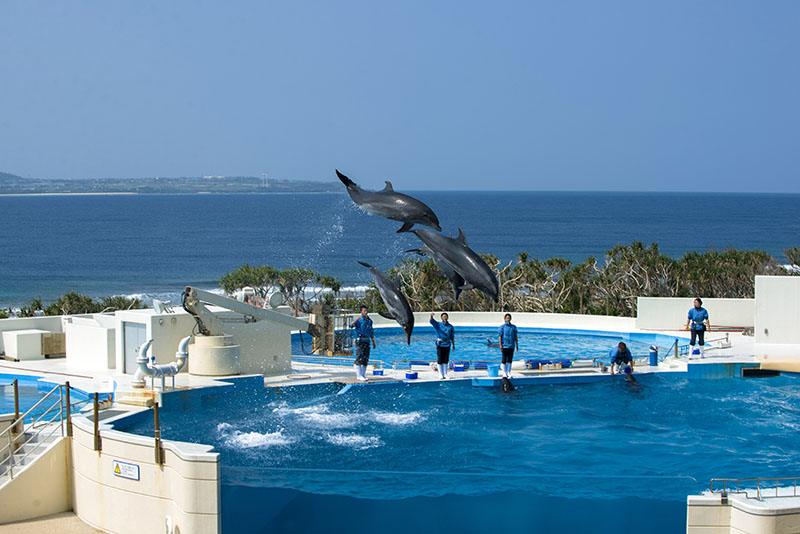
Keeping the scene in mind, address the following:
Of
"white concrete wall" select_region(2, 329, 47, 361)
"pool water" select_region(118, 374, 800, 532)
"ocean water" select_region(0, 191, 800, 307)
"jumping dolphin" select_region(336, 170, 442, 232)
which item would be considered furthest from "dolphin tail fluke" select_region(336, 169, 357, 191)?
"ocean water" select_region(0, 191, 800, 307)

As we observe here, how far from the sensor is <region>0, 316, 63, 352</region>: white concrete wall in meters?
18.0

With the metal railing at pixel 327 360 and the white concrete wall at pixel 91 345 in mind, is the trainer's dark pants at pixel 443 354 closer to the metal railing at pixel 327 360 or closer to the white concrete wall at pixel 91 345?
the metal railing at pixel 327 360

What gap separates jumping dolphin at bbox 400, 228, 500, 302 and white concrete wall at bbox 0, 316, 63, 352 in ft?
34.2

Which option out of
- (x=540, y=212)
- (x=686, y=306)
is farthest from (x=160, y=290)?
(x=540, y=212)

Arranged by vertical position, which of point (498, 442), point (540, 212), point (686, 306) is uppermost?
point (540, 212)

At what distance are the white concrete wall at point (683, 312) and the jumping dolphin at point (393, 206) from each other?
12.7 m

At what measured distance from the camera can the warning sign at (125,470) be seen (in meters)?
9.70

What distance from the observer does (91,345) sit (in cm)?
1616

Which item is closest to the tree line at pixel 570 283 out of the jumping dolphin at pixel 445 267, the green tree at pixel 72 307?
the green tree at pixel 72 307

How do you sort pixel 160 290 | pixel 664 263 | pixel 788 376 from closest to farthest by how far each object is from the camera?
1. pixel 788 376
2. pixel 664 263
3. pixel 160 290

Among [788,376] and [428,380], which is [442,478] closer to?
[428,380]

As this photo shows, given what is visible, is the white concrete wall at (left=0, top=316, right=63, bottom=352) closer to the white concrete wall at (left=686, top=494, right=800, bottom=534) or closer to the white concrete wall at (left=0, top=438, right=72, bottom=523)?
the white concrete wall at (left=0, top=438, right=72, bottom=523)

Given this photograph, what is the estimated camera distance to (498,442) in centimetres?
1276

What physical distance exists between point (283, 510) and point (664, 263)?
66.9ft
